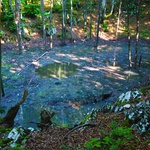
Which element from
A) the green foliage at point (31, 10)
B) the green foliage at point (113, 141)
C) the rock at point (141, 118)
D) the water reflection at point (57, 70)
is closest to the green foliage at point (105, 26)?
the green foliage at point (31, 10)

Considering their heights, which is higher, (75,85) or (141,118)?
(141,118)

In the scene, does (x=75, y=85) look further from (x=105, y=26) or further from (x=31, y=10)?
(x=31, y=10)

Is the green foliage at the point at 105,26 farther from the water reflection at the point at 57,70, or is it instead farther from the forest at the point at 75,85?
the water reflection at the point at 57,70

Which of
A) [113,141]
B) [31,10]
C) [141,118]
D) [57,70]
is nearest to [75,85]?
[57,70]

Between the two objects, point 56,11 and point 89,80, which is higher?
point 56,11

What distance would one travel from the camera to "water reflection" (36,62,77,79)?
1675 centimetres

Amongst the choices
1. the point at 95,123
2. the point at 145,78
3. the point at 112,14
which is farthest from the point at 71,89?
the point at 112,14

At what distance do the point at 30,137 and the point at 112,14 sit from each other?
109 feet

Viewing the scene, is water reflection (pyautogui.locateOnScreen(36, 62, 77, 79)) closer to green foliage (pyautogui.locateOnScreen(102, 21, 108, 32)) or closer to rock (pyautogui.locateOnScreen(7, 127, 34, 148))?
rock (pyautogui.locateOnScreen(7, 127, 34, 148))

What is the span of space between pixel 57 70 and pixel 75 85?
13.1 ft

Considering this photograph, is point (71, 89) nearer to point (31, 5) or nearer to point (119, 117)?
point (119, 117)

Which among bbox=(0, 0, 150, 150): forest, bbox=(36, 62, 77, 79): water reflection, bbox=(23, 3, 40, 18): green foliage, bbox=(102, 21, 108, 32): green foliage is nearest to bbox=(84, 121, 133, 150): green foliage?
bbox=(0, 0, 150, 150): forest

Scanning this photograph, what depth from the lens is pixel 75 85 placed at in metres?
14.6

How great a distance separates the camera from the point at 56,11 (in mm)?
34406
